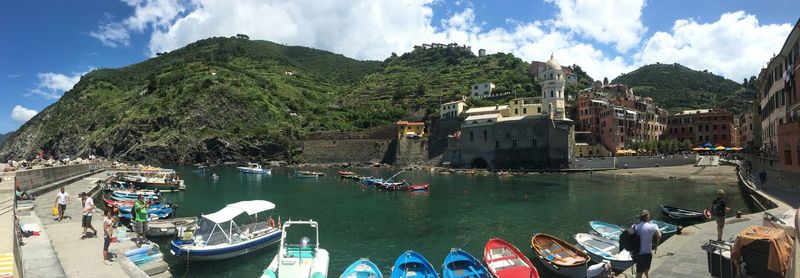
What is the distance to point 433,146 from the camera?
261 feet

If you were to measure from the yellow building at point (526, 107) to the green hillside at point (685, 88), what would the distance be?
56.3 m

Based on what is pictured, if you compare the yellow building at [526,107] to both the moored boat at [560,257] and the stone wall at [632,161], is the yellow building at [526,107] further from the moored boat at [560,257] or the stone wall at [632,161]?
the moored boat at [560,257]

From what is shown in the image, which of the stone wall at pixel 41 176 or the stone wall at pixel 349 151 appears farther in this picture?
the stone wall at pixel 349 151

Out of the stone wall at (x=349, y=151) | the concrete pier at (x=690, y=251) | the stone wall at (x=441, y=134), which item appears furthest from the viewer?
the stone wall at (x=349, y=151)

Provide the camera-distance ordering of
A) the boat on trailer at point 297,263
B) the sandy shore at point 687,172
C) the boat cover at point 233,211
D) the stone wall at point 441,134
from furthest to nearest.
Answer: the stone wall at point 441,134, the sandy shore at point 687,172, the boat cover at point 233,211, the boat on trailer at point 297,263

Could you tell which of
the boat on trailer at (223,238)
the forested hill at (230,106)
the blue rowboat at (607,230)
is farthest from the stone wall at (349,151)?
the boat on trailer at (223,238)

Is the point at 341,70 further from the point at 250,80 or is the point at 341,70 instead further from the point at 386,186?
the point at 386,186

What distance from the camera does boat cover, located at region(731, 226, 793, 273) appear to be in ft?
22.6

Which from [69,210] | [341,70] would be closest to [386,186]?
[69,210]

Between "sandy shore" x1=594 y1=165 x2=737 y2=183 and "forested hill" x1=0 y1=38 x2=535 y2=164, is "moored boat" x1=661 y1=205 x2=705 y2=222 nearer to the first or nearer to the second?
"sandy shore" x1=594 y1=165 x2=737 y2=183

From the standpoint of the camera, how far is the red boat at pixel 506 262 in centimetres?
1312

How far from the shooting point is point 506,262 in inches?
565

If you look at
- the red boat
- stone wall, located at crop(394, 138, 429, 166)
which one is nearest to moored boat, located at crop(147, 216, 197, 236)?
the red boat

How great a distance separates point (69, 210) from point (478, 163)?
59359 mm
